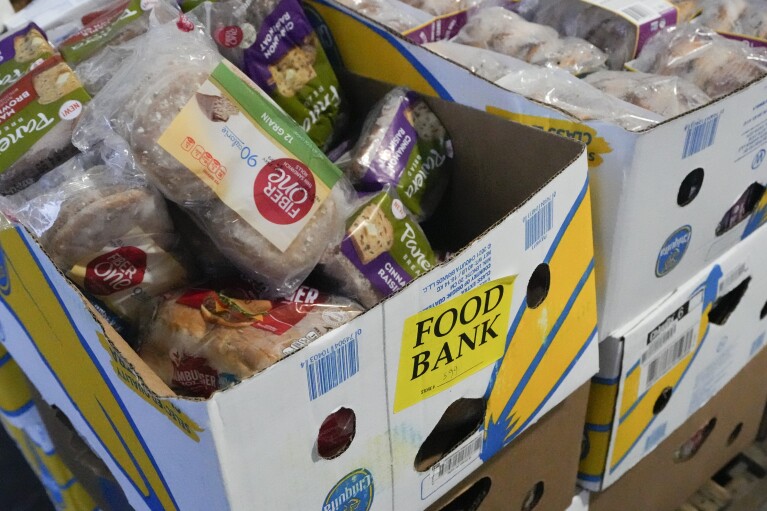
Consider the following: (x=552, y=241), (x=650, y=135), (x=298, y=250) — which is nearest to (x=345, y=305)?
(x=298, y=250)

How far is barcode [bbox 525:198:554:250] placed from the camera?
63 centimetres

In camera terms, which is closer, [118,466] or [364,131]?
[118,466]

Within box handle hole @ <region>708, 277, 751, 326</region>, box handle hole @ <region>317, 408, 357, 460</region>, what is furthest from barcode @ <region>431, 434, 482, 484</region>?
box handle hole @ <region>708, 277, 751, 326</region>

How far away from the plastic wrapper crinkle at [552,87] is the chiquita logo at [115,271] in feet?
1.40

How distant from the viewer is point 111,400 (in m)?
0.60

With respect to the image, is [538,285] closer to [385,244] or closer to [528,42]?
[385,244]

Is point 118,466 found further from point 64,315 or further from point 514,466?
point 514,466

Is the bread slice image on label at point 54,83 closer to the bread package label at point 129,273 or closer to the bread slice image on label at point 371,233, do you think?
the bread package label at point 129,273

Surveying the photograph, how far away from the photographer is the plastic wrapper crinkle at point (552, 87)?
0.77 m

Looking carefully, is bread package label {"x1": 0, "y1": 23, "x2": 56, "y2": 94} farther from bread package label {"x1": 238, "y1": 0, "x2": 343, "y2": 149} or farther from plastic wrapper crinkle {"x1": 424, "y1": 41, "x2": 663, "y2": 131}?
plastic wrapper crinkle {"x1": 424, "y1": 41, "x2": 663, "y2": 131}

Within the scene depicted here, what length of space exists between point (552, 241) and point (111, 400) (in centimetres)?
41

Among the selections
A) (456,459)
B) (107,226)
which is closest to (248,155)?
(107,226)

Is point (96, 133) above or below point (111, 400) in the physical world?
above

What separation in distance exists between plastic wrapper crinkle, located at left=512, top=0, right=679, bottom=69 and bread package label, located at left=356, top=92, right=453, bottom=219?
334 millimetres
